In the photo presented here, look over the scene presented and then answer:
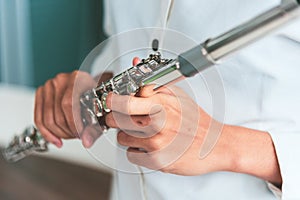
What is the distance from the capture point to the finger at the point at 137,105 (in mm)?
556

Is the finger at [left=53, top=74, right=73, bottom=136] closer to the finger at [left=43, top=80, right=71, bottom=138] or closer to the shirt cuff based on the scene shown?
the finger at [left=43, top=80, right=71, bottom=138]

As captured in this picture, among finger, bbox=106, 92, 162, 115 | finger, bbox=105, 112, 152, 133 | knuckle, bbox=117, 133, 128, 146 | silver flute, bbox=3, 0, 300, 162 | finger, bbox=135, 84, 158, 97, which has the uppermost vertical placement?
silver flute, bbox=3, 0, 300, 162

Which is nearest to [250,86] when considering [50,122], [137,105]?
[137,105]

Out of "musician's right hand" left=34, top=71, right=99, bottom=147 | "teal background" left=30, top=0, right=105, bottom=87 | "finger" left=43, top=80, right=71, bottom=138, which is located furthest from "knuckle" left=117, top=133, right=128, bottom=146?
"teal background" left=30, top=0, right=105, bottom=87

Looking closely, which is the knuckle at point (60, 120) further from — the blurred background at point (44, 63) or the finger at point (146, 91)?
the blurred background at point (44, 63)

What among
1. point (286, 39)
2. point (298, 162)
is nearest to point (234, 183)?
point (298, 162)

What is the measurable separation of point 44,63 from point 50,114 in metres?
1.74

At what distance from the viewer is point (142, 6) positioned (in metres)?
0.82

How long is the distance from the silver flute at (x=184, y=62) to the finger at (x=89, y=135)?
0.04 feet

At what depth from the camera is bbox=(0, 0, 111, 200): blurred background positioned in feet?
7.66

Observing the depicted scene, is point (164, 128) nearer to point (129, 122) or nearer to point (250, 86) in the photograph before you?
point (129, 122)

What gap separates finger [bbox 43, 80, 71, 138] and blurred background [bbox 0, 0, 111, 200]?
1.46 m

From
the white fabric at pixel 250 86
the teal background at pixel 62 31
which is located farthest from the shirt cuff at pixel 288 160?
the teal background at pixel 62 31

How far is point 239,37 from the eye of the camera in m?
0.42
